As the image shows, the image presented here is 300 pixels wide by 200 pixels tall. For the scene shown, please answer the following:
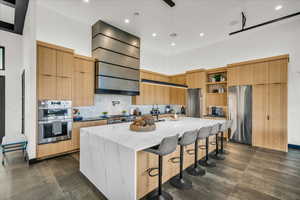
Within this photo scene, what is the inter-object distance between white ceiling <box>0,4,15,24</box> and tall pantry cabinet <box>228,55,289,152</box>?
6.92 meters

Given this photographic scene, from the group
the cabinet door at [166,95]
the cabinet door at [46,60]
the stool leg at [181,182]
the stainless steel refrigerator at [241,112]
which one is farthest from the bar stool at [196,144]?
the cabinet door at [166,95]

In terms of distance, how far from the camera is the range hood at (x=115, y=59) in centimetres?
416

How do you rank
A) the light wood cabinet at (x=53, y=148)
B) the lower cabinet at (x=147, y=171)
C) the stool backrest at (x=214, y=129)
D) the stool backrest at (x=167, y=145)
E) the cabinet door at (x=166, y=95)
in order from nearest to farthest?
the stool backrest at (x=167, y=145), the lower cabinet at (x=147, y=171), the stool backrest at (x=214, y=129), the light wood cabinet at (x=53, y=148), the cabinet door at (x=166, y=95)

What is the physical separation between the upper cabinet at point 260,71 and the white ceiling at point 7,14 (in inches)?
264

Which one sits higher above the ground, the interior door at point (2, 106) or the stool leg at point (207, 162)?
the interior door at point (2, 106)

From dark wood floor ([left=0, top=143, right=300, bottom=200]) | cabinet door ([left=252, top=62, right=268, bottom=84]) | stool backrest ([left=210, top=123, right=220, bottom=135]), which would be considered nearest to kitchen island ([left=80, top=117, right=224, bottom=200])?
dark wood floor ([left=0, top=143, right=300, bottom=200])

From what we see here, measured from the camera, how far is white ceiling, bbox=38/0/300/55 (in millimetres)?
3266

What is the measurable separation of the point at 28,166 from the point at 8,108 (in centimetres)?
266

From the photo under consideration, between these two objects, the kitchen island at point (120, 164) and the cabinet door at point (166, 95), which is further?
the cabinet door at point (166, 95)

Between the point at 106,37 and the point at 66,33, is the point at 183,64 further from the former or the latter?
the point at 66,33

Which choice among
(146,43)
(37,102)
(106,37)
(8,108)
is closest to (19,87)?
(8,108)

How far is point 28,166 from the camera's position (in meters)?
2.89

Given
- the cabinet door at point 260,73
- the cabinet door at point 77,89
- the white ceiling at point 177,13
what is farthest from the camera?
the cabinet door at point 260,73

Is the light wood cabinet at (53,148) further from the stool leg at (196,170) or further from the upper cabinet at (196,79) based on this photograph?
the upper cabinet at (196,79)
